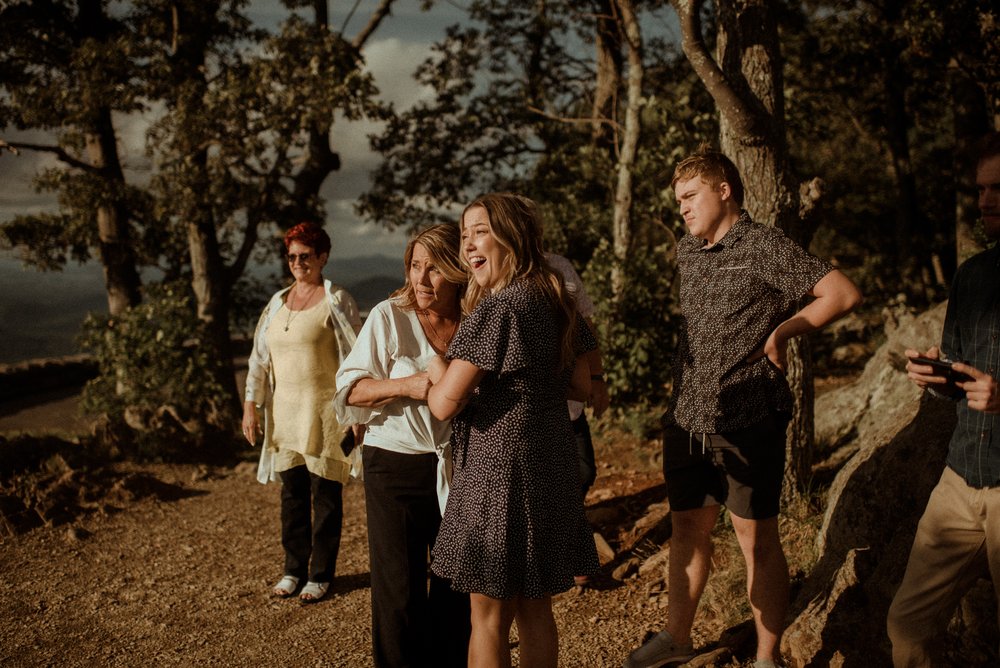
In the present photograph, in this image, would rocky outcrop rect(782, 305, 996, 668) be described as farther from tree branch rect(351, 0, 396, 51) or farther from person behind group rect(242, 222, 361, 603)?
tree branch rect(351, 0, 396, 51)

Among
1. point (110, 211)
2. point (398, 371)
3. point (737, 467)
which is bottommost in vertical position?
point (737, 467)

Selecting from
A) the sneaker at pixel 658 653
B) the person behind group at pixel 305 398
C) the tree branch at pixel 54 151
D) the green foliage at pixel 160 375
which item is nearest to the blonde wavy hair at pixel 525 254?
the sneaker at pixel 658 653

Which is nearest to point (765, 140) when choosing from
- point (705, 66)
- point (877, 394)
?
point (705, 66)

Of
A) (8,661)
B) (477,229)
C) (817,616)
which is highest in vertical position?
(477,229)

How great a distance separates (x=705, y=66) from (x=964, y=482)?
260cm

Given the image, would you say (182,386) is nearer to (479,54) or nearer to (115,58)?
(115,58)

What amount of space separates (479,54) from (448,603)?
399 inches

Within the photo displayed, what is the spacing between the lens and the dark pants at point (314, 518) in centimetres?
467

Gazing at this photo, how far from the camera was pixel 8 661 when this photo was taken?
13.6 ft

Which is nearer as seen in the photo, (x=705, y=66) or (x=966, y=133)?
(x=705, y=66)

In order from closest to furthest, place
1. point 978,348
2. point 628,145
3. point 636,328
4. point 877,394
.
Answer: point 978,348 < point 877,394 < point 636,328 < point 628,145

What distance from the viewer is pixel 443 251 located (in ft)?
9.98

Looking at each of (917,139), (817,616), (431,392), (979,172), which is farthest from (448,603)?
(917,139)

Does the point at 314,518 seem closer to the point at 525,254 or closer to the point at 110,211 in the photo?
the point at 525,254
